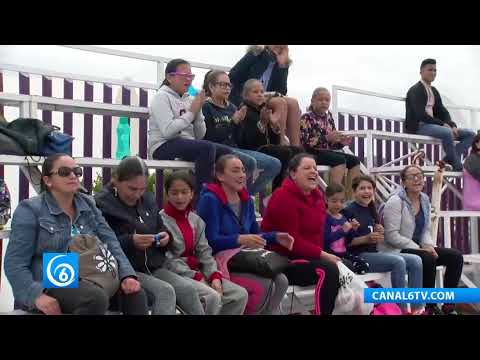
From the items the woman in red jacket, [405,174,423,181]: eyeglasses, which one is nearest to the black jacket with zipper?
the woman in red jacket

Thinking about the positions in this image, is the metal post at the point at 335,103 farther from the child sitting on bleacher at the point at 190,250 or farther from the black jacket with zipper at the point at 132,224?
the black jacket with zipper at the point at 132,224

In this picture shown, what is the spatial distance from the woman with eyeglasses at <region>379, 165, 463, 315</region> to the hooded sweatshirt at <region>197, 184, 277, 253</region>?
1.16 metres

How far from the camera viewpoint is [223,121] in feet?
14.7

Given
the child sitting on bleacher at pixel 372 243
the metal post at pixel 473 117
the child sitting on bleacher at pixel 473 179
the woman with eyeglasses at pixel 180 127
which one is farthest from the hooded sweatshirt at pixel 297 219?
the metal post at pixel 473 117

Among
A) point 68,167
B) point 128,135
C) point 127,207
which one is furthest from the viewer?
point 128,135

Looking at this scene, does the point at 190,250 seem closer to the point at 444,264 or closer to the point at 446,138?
the point at 444,264

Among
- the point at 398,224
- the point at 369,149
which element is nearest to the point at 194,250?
the point at 398,224

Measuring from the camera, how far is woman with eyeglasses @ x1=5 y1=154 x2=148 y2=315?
2.91m

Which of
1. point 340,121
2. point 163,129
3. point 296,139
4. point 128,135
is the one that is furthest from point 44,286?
point 340,121

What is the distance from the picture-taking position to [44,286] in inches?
115

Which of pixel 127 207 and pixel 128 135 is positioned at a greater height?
pixel 128 135

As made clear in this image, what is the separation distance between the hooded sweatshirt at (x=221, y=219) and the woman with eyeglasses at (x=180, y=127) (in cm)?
29

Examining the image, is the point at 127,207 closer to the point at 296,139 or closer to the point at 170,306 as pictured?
the point at 170,306
